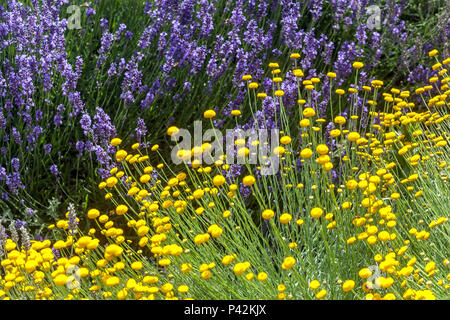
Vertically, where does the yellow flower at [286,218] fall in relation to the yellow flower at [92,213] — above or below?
above

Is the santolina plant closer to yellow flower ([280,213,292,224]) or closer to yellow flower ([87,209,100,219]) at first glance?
yellow flower ([87,209,100,219])

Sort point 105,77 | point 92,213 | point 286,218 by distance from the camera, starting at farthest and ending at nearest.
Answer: point 105,77
point 92,213
point 286,218

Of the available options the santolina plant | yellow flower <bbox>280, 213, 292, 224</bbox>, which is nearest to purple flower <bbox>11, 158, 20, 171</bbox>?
the santolina plant

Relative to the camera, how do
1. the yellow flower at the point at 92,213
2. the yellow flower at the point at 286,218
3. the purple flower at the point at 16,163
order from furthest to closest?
1. the purple flower at the point at 16,163
2. the yellow flower at the point at 92,213
3. the yellow flower at the point at 286,218

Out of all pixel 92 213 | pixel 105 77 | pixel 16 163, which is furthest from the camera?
pixel 105 77

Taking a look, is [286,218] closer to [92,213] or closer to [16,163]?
[92,213]

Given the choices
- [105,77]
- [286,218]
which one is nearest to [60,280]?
[286,218]

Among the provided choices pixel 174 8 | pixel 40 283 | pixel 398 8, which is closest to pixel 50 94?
pixel 174 8

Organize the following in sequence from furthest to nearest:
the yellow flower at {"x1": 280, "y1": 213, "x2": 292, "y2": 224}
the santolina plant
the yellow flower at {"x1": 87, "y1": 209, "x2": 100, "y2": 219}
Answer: the santolina plant < the yellow flower at {"x1": 87, "y1": 209, "x2": 100, "y2": 219} < the yellow flower at {"x1": 280, "y1": 213, "x2": 292, "y2": 224}

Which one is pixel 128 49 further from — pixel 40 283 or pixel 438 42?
pixel 438 42

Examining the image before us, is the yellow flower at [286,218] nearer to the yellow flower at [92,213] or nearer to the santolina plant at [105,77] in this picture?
the yellow flower at [92,213]

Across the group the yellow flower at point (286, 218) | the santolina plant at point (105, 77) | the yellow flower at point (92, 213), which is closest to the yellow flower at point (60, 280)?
the yellow flower at point (92, 213)

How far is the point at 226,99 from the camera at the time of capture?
12.1 ft

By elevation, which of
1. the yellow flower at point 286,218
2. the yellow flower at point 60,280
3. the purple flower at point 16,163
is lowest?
the yellow flower at point 60,280
